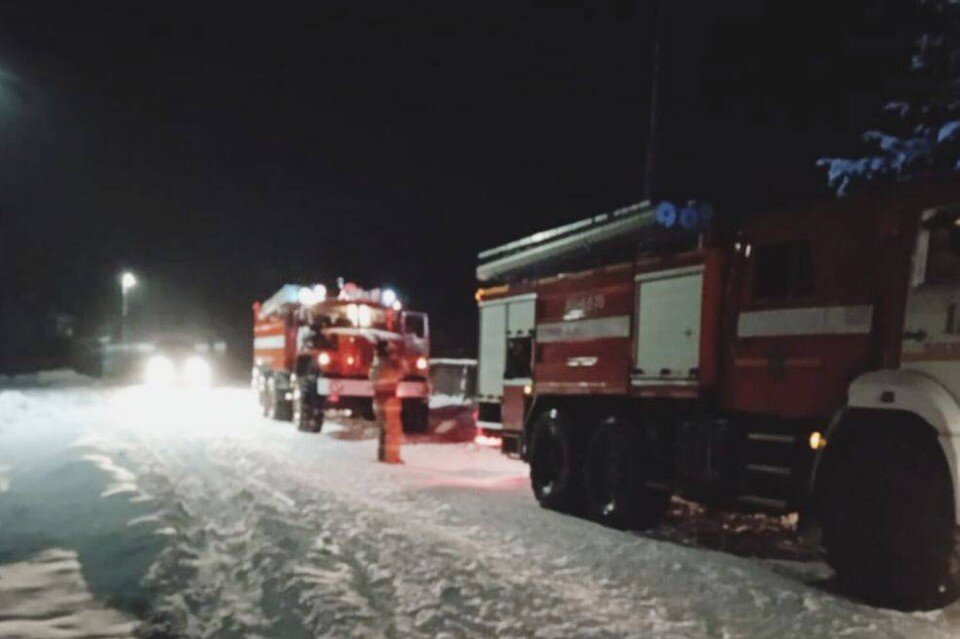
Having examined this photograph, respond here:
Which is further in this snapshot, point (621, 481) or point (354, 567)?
point (621, 481)

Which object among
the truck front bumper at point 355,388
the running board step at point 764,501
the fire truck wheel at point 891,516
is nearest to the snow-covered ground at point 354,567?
the fire truck wheel at point 891,516

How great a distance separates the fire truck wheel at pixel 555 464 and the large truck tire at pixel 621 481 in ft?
0.76

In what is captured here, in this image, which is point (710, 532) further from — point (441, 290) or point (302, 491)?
point (441, 290)

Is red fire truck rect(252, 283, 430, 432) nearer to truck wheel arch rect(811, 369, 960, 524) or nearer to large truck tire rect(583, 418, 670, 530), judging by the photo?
large truck tire rect(583, 418, 670, 530)

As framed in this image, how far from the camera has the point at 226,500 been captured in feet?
32.4

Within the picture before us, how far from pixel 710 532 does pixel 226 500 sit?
4778 millimetres

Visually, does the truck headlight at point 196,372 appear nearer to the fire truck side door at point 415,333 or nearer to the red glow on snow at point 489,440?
the fire truck side door at point 415,333

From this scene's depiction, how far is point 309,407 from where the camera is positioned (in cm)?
1811

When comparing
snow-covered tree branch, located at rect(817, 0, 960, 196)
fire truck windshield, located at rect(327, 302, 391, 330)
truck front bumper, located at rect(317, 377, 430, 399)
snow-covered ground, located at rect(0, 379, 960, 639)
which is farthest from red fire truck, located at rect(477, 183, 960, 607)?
fire truck windshield, located at rect(327, 302, 391, 330)

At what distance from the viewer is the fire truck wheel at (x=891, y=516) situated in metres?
5.91

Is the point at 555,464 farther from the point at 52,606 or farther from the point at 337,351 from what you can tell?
the point at 337,351

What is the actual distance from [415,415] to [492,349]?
6.95m

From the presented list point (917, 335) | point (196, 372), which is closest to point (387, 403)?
point (917, 335)

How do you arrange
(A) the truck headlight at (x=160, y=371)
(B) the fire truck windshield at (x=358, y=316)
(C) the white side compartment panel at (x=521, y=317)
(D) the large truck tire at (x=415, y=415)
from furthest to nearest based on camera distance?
(A) the truck headlight at (x=160, y=371) < (B) the fire truck windshield at (x=358, y=316) < (D) the large truck tire at (x=415, y=415) < (C) the white side compartment panel at (x=521, y=317)
